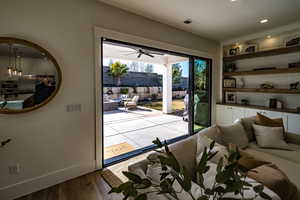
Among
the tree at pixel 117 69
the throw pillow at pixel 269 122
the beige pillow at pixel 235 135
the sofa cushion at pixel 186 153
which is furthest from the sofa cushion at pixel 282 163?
the tree at pixel 117 69

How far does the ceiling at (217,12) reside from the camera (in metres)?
2.51

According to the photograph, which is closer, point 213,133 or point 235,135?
point 213,133

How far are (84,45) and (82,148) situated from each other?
1.63m

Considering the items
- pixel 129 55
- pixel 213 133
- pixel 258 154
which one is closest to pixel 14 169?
pixel 213 133

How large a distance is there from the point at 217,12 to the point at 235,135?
226cm

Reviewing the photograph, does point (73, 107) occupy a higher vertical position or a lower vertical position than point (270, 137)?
higher

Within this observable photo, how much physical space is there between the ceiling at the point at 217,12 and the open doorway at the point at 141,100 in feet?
2.12

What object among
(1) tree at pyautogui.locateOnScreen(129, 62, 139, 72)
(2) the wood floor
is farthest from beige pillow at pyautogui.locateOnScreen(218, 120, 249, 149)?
(1) tree at pyautogui.locateOnScreen(129, 62, 139, 72)

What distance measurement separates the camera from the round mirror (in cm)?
179

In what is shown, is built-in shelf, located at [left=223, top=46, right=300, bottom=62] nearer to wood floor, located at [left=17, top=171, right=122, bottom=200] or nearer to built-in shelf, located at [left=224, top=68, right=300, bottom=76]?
built-in shelf, located at [left=224, top=68, right=300, bottom=76]

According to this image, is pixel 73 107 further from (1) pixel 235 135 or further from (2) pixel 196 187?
(1) pixel 235 135

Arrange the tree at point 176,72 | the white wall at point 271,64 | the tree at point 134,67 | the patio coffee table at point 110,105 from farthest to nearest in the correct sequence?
the tree at point 134,67 < the patio coffee table at point 110,105 < the tree at point 176,72 < the white wall at point 271,64

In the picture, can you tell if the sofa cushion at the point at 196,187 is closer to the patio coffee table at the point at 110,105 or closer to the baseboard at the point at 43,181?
the baseboard at the point at 43,181

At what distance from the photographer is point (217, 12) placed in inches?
112
